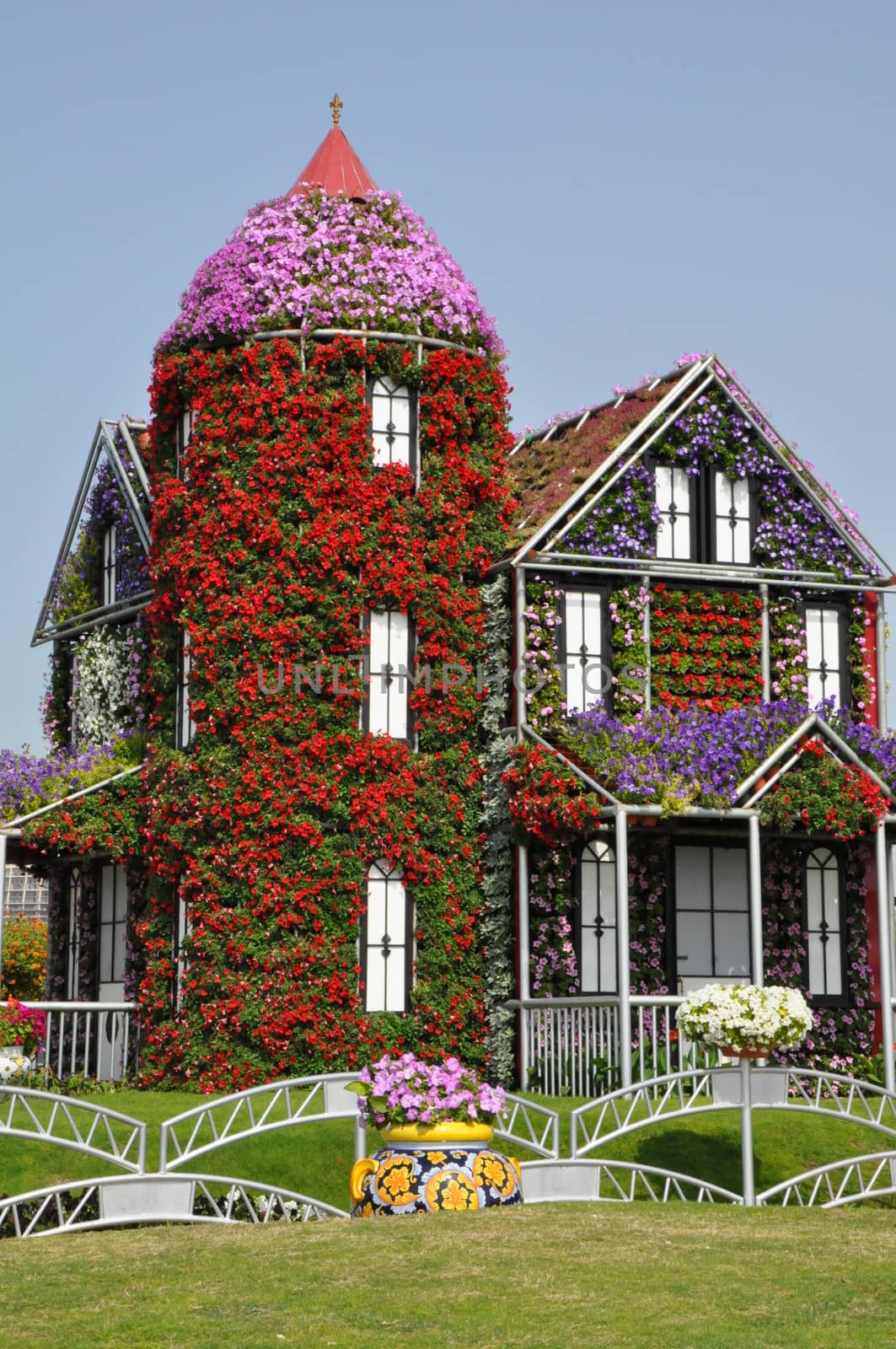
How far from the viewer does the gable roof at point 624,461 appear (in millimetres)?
25891

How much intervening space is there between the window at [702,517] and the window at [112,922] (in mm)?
8712

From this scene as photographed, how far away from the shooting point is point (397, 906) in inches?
956

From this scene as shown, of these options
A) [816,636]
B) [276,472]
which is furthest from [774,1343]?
[816,636]

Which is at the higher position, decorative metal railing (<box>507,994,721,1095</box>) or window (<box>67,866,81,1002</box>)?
window (<box>67,866,81,1002</box>)

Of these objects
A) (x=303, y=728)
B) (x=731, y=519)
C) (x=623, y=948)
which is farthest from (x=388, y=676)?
(x=731, y=519)

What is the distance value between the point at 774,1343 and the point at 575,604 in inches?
635

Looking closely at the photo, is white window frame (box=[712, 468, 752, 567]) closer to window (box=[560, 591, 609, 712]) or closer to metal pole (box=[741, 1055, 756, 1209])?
window (box=[560, 591, 609, 712])

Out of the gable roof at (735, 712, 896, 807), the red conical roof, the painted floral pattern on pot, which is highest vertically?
the red conical roof

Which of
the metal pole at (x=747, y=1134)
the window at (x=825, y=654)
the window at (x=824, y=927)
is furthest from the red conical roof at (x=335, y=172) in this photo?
the metal pole at (x=747, y=1134)

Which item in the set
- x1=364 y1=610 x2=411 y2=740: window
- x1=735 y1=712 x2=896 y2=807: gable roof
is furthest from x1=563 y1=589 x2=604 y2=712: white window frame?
x1=735 y1=712 x2=896 y2=807: gable roof

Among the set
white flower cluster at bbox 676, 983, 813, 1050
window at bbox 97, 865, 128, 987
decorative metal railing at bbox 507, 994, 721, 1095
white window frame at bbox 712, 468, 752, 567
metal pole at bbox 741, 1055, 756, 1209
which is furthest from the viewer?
window at bbox 97, 865, 128, 987

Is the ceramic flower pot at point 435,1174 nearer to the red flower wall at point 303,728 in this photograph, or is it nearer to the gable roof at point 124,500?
the red flower wall at point 303,728

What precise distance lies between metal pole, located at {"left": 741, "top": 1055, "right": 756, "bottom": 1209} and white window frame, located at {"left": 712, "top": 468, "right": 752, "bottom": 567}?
31.6 ft

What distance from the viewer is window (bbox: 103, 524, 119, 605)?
29531 mm
